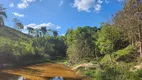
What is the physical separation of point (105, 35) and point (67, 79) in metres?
13.9

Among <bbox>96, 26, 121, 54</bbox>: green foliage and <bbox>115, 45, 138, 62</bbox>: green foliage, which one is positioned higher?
<bbox>96, 26, 121, 54</bbox>: green foliage

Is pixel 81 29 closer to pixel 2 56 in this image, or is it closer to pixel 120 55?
pixel 2 56

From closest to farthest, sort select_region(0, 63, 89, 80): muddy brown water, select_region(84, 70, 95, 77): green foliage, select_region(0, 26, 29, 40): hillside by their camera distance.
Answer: select_region(0, 63, 89, 80): muddy brown water → select_region(84, 70, 95, 77): green foliage → select_region(0, 26, 29, 40): hillside

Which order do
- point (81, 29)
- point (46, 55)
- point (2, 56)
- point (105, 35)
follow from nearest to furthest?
1. point (105, 35)
2. point (2, 56)
3. point (81, 29)
4. point (46, 55)

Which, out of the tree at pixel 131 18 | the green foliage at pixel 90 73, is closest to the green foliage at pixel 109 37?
the tree at pixel 131 18

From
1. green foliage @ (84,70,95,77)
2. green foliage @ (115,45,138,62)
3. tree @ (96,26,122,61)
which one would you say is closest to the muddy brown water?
green foliage @ (84,70,95,77)

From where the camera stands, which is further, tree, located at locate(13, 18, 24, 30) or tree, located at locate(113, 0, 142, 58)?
tree, located at locate(13, 18, 24, 30)

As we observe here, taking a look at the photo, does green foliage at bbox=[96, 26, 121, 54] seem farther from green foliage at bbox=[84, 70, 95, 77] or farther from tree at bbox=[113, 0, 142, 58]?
green foliage at bbox=[84, 70, 95, 77]

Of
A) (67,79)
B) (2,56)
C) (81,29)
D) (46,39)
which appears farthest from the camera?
(46,39)

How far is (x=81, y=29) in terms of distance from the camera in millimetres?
73250

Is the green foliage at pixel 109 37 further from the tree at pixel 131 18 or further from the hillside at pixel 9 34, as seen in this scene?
the hillside at pixel 9 34

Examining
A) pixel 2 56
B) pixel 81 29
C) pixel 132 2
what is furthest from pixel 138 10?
pixel 81 29

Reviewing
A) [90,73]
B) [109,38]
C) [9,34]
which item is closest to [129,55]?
[109,38]

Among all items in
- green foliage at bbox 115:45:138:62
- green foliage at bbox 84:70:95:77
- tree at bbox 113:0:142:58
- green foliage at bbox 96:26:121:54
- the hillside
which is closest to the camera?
tree at bbox 113:0:142:58
